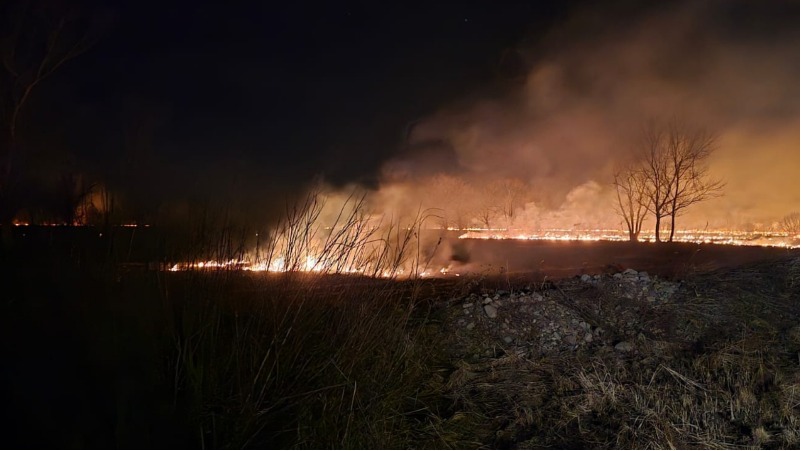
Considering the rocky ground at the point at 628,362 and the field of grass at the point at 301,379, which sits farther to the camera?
the rocky ground at the point at 628,362

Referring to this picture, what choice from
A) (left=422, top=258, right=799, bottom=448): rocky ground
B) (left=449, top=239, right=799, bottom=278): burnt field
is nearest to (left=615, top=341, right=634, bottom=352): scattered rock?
(left=422, top=258, right=799, bottom=448): rocky ground

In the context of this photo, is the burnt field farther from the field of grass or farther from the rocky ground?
the field of grass

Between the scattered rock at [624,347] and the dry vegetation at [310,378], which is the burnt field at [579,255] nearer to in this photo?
the scattered rock at [624,347]

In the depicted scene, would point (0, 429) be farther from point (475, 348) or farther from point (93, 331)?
point (475, 348)

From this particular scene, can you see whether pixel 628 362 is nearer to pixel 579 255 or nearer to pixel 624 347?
pixel 624 347

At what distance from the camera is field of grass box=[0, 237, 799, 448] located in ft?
9.94

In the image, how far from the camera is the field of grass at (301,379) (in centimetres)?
303

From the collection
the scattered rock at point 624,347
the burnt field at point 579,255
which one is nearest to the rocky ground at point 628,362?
the scattered rock at point 624,347

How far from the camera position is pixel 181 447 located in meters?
2.97

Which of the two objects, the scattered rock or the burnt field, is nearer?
the scattered rock

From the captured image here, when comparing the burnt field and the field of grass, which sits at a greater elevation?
the burnt field

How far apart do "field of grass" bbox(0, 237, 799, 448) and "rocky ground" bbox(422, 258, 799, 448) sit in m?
0.02

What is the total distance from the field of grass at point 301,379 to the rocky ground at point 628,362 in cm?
2

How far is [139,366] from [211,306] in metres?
0.56
